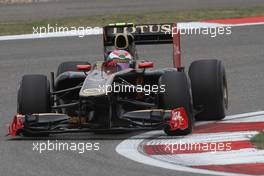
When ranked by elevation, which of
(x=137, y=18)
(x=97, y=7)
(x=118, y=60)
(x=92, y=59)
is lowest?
(x=92, y=59)

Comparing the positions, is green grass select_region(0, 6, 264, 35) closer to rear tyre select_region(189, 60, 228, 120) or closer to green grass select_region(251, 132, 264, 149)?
rear tyre select_region(189, 60, 228, 120)

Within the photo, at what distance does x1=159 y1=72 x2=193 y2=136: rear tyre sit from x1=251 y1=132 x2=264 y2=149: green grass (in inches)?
38.3

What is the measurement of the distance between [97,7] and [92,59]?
423 inches

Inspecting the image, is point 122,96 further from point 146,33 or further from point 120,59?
point 146,33

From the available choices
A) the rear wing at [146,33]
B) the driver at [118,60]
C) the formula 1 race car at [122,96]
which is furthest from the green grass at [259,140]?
the rear wing at [146,33]

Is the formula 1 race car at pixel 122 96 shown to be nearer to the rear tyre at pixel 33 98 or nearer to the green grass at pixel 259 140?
the rear tyre at pixel 33 98

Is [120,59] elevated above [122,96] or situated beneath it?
elevated above

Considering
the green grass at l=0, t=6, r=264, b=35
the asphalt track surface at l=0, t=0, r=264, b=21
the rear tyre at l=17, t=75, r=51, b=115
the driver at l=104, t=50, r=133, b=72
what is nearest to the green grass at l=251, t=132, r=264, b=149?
the driver at l=104, t=50, r=133, b=72

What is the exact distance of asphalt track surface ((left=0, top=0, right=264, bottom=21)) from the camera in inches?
1133

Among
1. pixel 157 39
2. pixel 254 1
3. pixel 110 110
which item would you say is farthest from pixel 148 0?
pixel 110 110

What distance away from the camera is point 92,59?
19969mm

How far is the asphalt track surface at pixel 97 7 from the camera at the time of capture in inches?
1133

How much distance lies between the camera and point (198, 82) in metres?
12.9

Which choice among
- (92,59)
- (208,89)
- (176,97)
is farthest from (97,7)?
(176,97)
